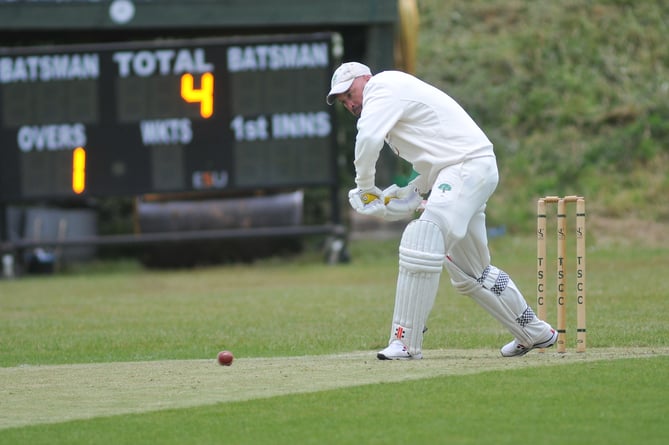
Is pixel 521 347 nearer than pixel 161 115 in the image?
Yes

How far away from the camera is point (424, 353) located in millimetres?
8266

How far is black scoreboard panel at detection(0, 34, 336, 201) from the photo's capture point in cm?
1809

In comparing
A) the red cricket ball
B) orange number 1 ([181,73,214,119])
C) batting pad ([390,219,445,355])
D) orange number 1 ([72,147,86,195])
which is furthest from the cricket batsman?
orange number 1 ([72,147,86,195])

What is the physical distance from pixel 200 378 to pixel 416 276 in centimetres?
143

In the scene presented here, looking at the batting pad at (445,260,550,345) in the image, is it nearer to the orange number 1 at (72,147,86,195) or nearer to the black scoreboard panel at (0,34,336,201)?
the black scoreboard panel at (0,34,336,201)

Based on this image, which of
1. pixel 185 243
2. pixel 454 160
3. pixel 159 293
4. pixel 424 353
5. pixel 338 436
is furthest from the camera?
pixel 185 243

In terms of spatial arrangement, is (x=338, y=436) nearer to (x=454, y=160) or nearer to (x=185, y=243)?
(x=454, y=160)

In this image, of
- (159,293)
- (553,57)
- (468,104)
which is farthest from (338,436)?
(553,57)

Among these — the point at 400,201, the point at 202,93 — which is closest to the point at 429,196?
the point at 400,201

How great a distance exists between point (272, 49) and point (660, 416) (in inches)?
521

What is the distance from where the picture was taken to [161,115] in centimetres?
1809

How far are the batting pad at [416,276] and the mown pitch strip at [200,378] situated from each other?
0.21 metres

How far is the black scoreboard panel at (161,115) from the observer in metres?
18.1

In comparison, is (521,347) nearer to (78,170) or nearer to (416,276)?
(416,276)
